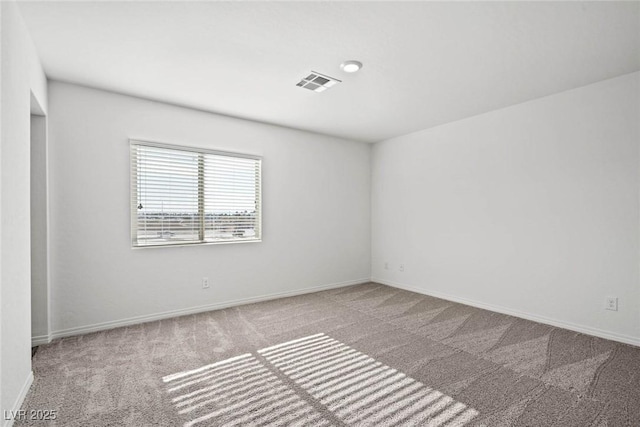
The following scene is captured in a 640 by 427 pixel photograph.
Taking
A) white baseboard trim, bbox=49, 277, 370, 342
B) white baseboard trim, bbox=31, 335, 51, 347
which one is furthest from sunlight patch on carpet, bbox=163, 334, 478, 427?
white baseboard trim, bbox=31, 335, 51, 347

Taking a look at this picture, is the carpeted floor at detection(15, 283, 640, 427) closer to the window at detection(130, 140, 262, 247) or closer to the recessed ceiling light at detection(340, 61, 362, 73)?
the window at detection(130, 140, 262, 247)

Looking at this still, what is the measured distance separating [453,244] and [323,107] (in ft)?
8.60

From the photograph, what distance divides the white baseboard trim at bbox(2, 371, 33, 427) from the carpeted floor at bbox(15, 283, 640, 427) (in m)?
0.05

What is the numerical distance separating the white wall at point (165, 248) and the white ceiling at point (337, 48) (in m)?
0.35

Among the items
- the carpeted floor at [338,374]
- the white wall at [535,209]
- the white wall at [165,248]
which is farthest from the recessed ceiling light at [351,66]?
the carpeted floor at [338,374]

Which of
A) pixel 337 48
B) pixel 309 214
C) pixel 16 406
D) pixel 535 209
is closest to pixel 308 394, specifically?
pixel 16 406

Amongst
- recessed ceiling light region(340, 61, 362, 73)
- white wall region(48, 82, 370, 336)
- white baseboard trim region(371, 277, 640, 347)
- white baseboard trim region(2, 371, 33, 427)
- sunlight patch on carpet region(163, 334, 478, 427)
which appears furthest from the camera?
white wall region(48, 82, 370, 336)

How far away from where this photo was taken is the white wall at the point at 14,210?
5.72 ft

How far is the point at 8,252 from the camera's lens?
1808 mm

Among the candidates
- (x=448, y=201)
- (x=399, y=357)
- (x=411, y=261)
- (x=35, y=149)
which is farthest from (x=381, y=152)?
(x=35, y=149)

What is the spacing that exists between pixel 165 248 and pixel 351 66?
2.87m

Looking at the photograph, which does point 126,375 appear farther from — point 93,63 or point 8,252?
point 93,63

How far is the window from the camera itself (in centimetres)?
360

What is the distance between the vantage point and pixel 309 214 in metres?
4.98
